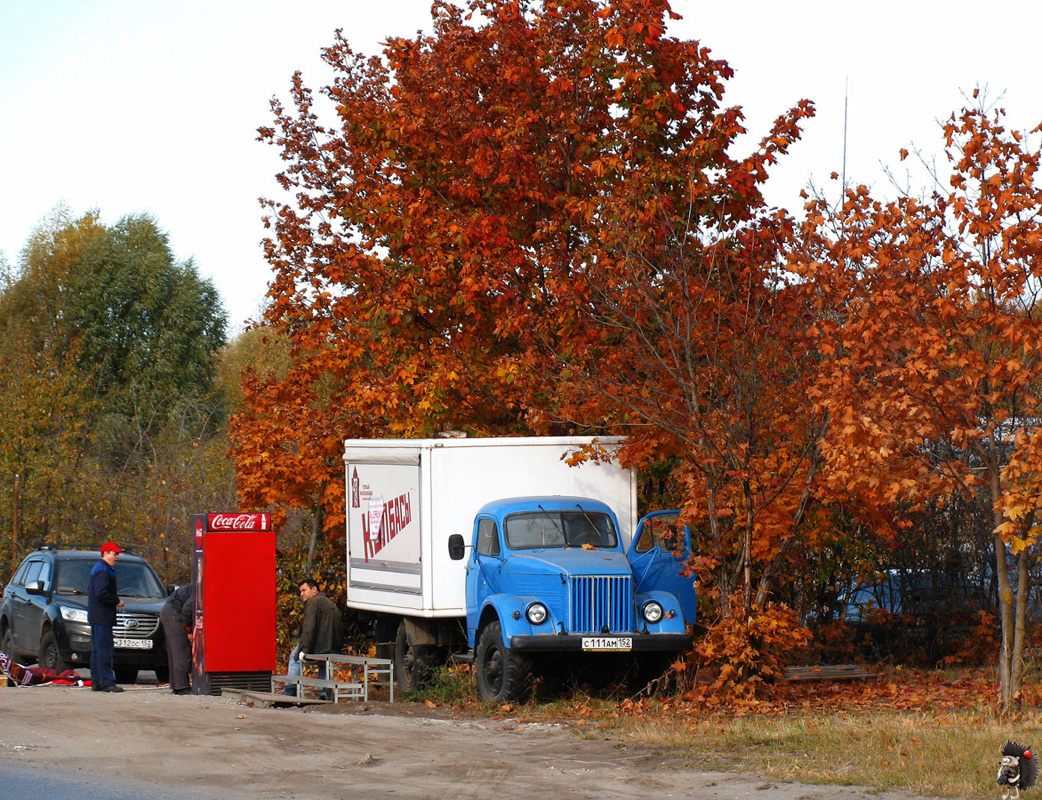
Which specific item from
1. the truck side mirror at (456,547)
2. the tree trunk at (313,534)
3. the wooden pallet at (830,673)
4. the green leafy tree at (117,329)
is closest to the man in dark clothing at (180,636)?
the tree trunk at (313,534)

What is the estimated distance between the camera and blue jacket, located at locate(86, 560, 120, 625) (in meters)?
17.7

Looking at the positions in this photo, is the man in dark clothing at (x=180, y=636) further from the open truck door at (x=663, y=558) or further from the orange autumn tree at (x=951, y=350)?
the orange autumn tree at (x=951, y=350)

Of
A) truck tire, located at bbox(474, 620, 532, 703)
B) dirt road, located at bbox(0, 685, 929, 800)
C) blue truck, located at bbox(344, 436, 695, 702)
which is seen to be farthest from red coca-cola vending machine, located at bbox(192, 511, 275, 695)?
truck tire, located at bbox(474, 620, 532, 703)

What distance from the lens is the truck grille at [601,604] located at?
15.1 meters

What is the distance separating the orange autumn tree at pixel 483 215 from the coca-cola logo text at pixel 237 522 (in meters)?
2.48

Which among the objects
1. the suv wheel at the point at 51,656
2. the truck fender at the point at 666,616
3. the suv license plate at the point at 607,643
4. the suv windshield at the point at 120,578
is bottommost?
the suv wheel at the point at 51,656

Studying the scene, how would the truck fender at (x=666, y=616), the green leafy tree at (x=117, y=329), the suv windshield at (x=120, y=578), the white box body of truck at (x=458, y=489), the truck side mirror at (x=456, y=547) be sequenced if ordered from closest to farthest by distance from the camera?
the truck fender at (x=666, y=616) < the truck side mirror at (x=456, y=547) < the white box body of truck at (x=458, y=489) < the suv windshield at (x=120, y=578) < the green leafy tree at (x=117, y=329)

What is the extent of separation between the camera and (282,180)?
22.7m

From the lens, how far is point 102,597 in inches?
695

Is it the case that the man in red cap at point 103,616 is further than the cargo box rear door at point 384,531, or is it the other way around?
the man in red cap at point 103,616

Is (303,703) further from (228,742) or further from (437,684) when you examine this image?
(228,742)

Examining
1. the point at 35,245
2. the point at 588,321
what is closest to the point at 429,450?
the point at 588,321

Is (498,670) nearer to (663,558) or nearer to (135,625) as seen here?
(663,558)

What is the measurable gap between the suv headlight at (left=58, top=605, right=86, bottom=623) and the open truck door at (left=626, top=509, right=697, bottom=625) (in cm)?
878
